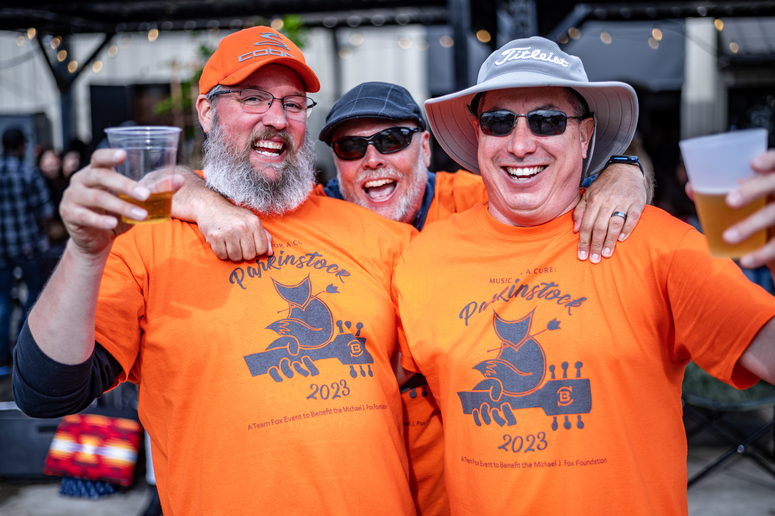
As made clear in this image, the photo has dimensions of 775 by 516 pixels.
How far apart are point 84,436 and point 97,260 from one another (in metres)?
2.99

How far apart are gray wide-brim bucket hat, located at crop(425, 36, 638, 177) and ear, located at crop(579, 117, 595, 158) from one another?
0.04 m

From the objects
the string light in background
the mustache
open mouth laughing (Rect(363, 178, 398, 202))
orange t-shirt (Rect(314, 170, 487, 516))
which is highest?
the string light in background

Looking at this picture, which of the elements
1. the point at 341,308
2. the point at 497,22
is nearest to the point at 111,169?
the point at 341,308

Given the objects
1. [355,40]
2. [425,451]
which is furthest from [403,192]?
[355,40]

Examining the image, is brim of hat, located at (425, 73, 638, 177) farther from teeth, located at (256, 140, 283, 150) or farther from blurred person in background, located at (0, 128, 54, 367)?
blurred person in background, located at (0, 128, 54, 367)

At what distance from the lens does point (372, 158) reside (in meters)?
2.51

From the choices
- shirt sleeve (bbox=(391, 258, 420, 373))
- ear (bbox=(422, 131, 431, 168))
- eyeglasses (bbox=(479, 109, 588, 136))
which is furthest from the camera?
ear (bbox=(422, 131, 431, 168))

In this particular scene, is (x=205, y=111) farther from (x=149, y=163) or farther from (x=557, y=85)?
(x=557, y=85)

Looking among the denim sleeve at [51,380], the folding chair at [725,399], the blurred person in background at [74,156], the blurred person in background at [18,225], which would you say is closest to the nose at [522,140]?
the denim sleeve at [51,380]

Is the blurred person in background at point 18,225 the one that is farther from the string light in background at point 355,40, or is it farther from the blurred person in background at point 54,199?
the string light in background at point 355,40

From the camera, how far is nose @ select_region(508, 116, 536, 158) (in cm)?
173

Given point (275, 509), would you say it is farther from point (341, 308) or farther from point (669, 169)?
point (669, 169)

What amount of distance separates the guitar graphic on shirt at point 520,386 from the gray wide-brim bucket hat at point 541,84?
696 mm

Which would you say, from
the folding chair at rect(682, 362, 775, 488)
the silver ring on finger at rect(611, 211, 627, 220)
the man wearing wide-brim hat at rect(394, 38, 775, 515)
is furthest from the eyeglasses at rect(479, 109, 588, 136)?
the folding chair at rect(682, 362, 775, 488)
